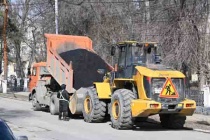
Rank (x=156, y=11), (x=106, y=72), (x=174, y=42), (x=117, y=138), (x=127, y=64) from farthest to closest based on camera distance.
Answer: (x=156, y=11)
(x=174, y=42)
(x=106, y=72)
(x=127, y=64)
(x=117, y=138)

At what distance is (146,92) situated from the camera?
16.4 meters

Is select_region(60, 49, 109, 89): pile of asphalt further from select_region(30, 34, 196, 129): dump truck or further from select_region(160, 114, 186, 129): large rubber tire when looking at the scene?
select_region(160, 114, 186, 129): large rubber tire

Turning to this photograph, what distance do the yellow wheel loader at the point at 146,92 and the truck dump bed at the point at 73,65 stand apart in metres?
3.23

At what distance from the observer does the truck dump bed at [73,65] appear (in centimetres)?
2098

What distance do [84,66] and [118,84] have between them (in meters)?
3.24

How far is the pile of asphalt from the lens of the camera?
21031 millimetres

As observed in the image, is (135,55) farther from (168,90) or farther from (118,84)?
(168,90)

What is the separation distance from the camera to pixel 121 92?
17.0 metres

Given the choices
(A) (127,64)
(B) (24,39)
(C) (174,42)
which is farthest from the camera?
(B) (24,39)

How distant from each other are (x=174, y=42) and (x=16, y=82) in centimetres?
2393

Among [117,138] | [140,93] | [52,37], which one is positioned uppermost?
[52,37]

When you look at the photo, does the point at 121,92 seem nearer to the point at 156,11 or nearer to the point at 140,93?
the point at 140,93

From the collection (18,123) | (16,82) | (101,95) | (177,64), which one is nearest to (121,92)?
(101,95)

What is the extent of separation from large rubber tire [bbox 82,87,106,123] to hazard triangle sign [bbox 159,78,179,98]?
10.2 feet
